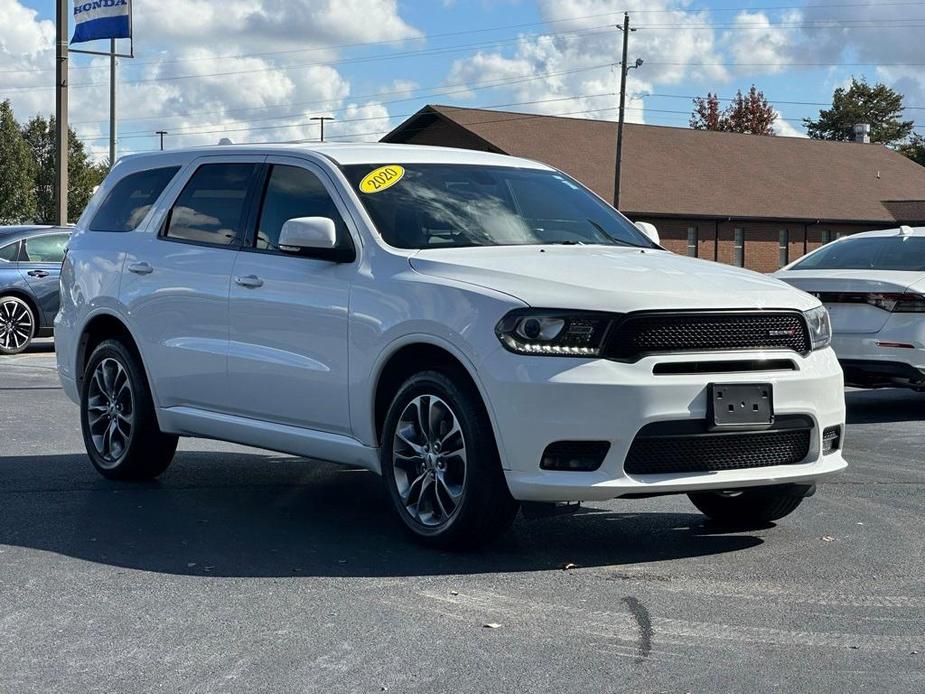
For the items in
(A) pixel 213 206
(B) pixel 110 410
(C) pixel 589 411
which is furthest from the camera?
(B) pixel 110 410

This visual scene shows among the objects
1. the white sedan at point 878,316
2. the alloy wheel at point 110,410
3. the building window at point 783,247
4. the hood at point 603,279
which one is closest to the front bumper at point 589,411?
the hood at point 603,279

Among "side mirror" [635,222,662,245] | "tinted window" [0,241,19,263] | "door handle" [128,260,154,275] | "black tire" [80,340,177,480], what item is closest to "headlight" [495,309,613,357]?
"side mirror" [635,222,662,245]

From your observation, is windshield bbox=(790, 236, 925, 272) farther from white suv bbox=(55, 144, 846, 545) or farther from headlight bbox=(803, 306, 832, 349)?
headlight bbox=(803, 306, 832, 349)

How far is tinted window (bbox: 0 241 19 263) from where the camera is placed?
64.3 feet

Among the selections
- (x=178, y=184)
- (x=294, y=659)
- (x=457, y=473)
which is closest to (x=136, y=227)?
(x=178, y=184)

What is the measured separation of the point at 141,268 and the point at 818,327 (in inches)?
152

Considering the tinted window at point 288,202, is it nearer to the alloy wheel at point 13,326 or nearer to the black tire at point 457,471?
the black tire at point 457,471

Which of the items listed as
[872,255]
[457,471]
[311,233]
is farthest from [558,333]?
[872,255]

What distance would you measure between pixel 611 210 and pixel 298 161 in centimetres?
179

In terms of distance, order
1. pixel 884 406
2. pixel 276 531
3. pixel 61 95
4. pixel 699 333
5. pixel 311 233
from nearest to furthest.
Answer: pixel 699 333 → pixel 311 233 → pixel 276 531 → pixel 884 406 → pixel 61 95

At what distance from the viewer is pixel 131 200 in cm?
898

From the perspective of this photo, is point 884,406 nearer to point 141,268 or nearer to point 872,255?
point 872,255

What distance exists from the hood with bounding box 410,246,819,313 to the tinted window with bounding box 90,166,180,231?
8.26 ft

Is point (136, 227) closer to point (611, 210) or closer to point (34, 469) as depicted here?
point (34, 469)
